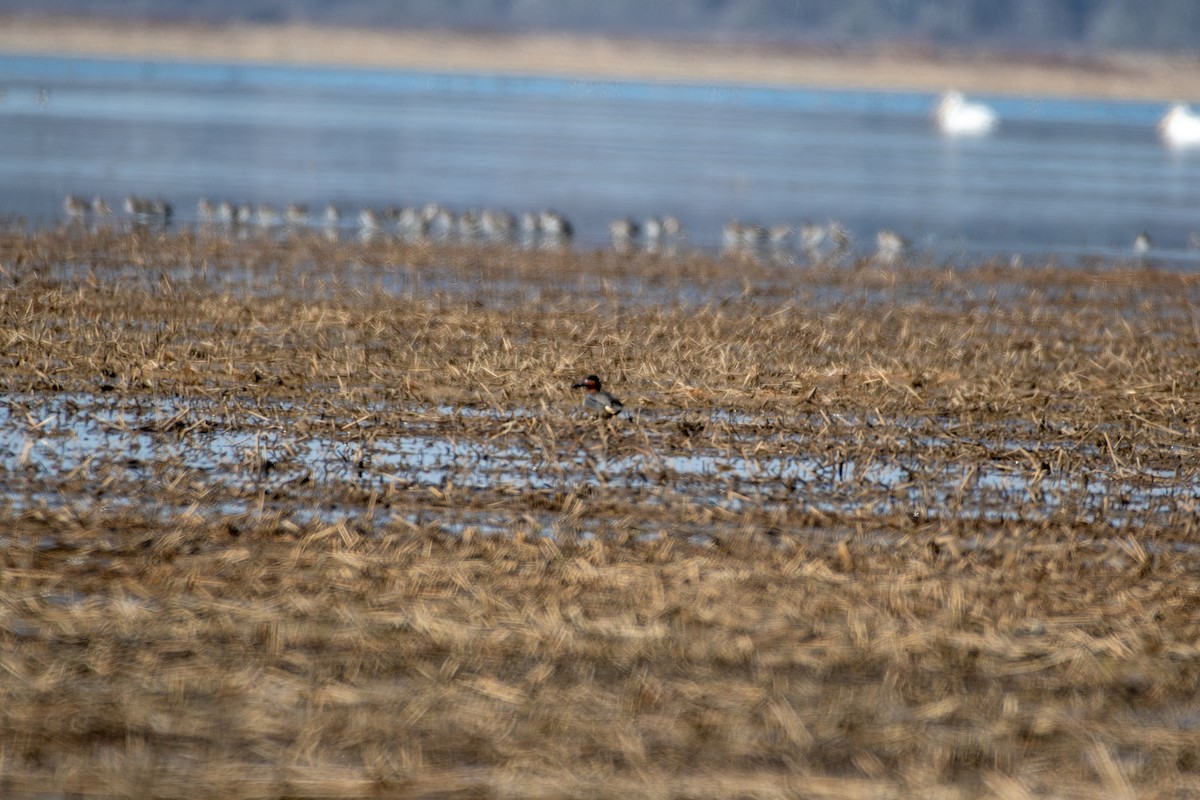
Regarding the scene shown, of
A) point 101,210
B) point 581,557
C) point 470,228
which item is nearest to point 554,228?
point 470,228

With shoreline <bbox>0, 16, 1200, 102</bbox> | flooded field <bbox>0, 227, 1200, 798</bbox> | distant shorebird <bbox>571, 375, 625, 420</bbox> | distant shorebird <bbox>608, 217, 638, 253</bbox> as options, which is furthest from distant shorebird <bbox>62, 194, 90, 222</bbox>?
shoreline <bbox>0, 16, 1200, 102</bbox>

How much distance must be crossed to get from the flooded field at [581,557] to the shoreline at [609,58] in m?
109

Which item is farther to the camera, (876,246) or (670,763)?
(876,246)

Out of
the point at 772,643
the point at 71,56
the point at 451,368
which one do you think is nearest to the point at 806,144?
the point at 451,368

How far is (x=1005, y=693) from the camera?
5.73 metres

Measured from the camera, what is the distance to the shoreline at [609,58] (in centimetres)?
12369

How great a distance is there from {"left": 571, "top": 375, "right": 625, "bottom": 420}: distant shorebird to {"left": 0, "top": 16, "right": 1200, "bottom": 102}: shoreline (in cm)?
11055

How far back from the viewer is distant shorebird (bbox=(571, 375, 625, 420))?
31.7ft

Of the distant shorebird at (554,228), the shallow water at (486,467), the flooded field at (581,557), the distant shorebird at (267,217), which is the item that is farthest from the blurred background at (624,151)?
the shallow water at (486,467)

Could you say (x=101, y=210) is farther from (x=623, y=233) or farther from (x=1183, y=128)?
(x=1183, y=128)

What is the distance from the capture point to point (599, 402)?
9656 mm

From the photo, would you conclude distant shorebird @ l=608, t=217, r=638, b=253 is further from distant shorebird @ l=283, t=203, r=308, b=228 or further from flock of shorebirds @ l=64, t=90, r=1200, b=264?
distant shorebird @ l=283, t=203, r=308, b=228

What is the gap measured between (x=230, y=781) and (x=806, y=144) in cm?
4785

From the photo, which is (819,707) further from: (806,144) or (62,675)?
(806,144)
